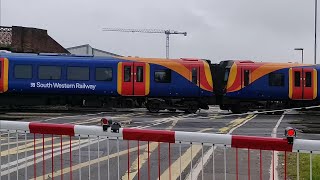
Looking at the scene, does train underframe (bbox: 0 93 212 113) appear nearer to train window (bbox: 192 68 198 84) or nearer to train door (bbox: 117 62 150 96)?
train door (bbox: 117 62 150 96)

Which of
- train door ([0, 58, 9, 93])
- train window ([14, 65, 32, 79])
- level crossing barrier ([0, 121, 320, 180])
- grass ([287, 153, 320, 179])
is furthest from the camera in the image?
train window ([14, 65, 32, 79])

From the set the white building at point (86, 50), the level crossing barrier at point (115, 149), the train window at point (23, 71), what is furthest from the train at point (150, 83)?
the white building at point (86, 50)

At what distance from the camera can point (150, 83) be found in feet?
83.4

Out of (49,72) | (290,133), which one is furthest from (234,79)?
(290,133)

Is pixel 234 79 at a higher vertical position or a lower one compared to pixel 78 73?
lower

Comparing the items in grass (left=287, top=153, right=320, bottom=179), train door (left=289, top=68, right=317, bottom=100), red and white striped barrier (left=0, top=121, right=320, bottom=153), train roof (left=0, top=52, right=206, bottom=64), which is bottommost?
grass (left=287, top=153, right=320, bottom=179)

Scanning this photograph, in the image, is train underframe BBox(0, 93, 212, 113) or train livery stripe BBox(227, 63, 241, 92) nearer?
train underframe BBox(0, 93, 212, 113)

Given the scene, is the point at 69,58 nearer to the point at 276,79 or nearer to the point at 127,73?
the point at 127,73

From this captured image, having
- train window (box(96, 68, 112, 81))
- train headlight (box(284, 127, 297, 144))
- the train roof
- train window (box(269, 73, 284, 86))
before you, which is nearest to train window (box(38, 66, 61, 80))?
the train roof

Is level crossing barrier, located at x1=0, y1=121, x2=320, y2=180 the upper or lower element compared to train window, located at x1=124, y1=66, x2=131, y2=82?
lower

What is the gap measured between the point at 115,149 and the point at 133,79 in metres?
19.8

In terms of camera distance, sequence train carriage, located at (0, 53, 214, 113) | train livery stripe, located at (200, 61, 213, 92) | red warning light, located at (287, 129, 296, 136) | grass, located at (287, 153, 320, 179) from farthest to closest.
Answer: train livery stripe, located at (200, 61, 213, 92) → train carriage, located at (0, 53, 214, 113) → grass, located at (287, 153, 320, 179) → red warning light, located at (287, 129, 296, 136)

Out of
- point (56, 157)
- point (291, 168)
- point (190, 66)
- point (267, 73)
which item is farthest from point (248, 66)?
point (56, 157)

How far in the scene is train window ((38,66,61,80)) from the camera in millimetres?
25141
